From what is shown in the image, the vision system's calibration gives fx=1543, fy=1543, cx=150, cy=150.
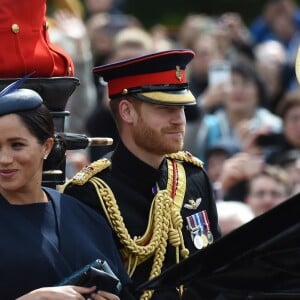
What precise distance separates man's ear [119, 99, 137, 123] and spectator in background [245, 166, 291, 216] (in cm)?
336

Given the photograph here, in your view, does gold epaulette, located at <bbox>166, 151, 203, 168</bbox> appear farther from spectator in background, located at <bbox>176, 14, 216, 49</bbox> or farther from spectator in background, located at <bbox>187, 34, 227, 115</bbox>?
spectator in background, located at <bbox>176, 14, 216, 49</bbox>

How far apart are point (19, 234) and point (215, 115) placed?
680cm

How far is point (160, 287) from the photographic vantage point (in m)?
5.82

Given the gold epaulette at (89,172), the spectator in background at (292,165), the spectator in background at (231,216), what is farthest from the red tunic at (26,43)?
the spectator in background at (292,165)

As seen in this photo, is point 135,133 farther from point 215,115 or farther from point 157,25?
point 157,25

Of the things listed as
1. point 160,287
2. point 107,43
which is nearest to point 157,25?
point 107,43

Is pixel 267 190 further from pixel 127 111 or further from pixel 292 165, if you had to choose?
pixel 127 111

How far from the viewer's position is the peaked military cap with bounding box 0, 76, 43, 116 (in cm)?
605

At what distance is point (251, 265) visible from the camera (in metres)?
5.64

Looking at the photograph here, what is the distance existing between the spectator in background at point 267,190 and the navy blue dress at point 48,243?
399 centimetres

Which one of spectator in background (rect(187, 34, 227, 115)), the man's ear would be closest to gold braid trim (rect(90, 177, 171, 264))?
the man's ear

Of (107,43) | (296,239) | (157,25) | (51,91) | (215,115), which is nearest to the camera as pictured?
(296,239)

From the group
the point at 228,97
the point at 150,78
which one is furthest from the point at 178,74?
the point at 228,97

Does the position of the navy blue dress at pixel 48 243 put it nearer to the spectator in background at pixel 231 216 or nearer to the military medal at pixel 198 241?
the military medal at pixel 198 241
